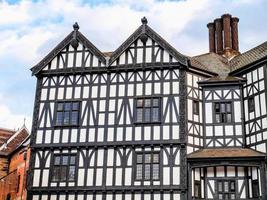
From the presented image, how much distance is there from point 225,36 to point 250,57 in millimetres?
5585

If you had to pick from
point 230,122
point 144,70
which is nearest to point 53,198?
point 144,70

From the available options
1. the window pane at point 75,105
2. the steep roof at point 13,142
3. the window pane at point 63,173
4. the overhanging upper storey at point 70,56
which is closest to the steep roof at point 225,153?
the window pane at point 63,173

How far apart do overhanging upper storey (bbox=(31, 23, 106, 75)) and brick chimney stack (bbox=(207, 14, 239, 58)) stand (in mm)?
10165

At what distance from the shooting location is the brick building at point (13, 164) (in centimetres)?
3603

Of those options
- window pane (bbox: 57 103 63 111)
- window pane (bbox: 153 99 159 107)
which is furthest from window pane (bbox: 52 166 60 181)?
window pane (bbox: 153 99 159 107)

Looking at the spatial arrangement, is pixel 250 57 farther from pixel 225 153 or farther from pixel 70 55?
pixel 70 55

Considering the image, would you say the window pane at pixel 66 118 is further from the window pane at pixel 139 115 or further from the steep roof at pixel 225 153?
the steep roof at pixel 225 153

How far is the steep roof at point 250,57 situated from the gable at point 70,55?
8823mm

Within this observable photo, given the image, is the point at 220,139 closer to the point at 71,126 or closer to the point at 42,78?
the point at 71,126

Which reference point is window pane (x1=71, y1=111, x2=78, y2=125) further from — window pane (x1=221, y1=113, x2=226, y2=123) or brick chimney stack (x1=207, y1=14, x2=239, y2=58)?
brick chimney stack (x1=207, y1=14, x2=239, y2=58)

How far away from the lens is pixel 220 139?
1023 inches

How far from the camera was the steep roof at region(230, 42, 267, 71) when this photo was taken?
26.9 meters

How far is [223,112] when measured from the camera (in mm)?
26516

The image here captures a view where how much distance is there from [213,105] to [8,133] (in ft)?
92.8
